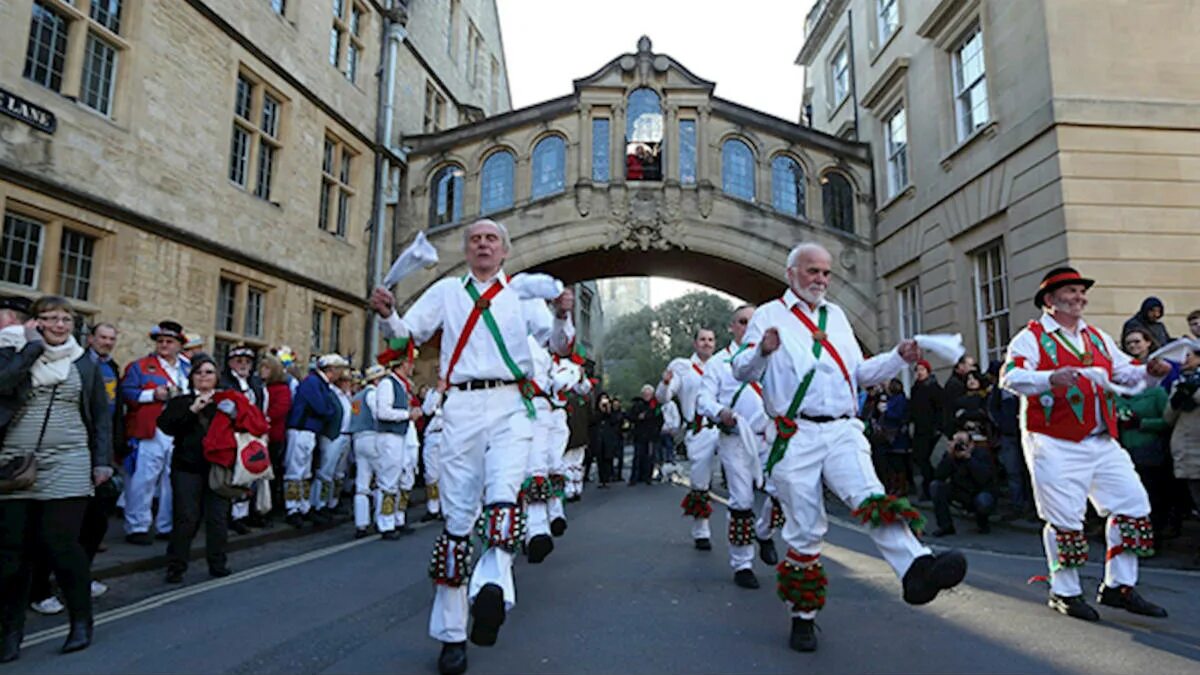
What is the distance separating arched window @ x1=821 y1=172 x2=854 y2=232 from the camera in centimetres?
1945

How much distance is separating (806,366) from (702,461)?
334cm

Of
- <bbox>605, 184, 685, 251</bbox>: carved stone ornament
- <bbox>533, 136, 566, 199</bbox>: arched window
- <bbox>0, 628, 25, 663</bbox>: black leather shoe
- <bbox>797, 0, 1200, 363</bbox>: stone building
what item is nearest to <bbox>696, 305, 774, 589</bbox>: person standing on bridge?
<bbox>0, 628, 25, 663</bbox>: black leather shoe

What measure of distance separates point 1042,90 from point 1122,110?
46.2 inches

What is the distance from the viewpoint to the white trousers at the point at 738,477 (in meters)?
5.59

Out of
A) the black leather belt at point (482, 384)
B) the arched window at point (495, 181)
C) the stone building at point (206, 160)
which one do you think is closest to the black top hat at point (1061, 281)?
the black leather belt at point (482, 384)

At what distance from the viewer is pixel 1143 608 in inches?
178

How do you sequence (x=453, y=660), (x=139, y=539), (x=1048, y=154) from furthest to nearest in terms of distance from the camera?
(x=1048, y=154)
(x=139, y=539)
(x=453, y=660)

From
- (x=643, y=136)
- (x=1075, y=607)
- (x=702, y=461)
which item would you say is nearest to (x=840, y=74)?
(x=643, y=136)

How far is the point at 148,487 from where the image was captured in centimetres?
744

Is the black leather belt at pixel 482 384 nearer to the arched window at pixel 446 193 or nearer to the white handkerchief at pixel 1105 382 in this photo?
the white handkerchief at pixel 1105 382

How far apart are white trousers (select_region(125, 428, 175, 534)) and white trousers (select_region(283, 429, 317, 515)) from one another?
137 centimetres

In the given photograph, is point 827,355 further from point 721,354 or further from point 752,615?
point 721,354

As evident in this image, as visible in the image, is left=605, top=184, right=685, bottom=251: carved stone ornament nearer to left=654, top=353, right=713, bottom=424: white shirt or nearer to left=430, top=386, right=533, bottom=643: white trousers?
left=654, top=353, right=713, bottom=424: white shirt

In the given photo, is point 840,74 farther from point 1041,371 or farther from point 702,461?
point 1041,371
